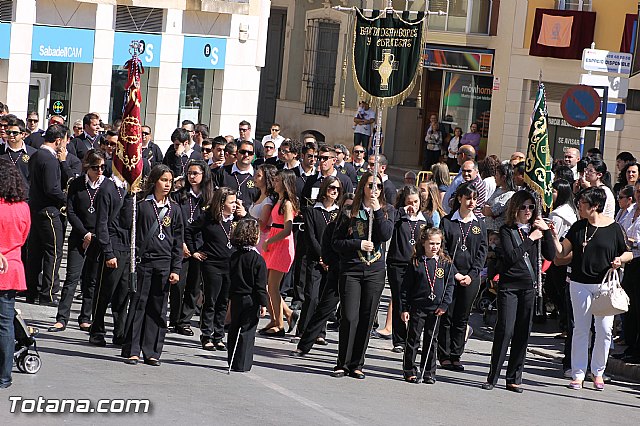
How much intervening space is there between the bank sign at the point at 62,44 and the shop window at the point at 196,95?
10.6ft

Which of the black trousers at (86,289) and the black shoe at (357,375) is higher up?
the black trousers at (86,289)

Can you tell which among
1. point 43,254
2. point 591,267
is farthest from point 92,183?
point 591,267

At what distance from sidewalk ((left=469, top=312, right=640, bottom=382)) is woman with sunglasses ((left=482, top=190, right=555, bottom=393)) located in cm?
135

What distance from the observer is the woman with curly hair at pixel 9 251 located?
396 inches

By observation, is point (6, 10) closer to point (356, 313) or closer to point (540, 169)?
point (540, 169)

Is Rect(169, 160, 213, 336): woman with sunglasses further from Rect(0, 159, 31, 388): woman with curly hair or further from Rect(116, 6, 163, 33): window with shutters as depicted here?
Rect(116, 6, 163, 33): window with shutters

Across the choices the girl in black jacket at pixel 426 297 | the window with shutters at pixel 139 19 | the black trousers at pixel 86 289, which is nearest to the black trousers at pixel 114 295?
the black trousers at pixel 86 289

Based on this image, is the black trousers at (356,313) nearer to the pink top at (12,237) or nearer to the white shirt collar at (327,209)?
the white shirt collar at (327,209)

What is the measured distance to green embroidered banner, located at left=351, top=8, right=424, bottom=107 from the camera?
12625 mm

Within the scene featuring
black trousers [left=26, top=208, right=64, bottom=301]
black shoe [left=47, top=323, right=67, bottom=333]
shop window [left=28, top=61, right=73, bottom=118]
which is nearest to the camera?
black shoe [left=47, top=323, right=67, bottom=333]

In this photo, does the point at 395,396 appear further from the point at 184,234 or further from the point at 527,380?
the point at 184,234

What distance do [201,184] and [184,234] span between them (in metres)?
0.83

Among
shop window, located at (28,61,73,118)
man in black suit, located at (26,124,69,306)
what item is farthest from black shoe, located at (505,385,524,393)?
shop window, located at (28,61,73,118)

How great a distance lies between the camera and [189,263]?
1373cm
